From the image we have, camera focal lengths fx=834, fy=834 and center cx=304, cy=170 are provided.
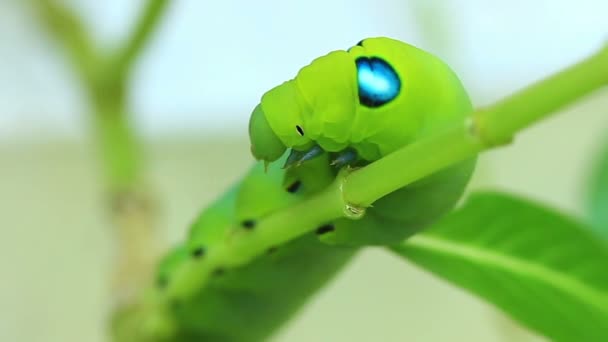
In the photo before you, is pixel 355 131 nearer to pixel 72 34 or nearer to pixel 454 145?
pixel 454 145

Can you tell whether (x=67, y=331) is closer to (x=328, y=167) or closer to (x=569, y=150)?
(x=569, y=150)

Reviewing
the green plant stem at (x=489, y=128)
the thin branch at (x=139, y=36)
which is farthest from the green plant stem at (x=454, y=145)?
the thin branch at (x=139, y=36)

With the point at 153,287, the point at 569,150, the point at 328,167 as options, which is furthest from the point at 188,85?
the point at 328,167

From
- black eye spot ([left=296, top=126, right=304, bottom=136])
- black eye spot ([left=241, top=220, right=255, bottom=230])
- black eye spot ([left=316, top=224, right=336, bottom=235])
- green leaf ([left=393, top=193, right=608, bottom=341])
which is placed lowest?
green leaf ([left=393, top=193, right=608, bottom=341])

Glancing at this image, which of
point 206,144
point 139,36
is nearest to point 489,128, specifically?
point 139,36

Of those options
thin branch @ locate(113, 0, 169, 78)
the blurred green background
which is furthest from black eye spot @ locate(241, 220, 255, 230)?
the blurred green background

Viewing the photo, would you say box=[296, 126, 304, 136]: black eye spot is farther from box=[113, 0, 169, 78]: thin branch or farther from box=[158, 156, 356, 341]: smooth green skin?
box=[113, 0, 169, 78]: thin branch

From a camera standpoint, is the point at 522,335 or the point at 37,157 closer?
the point at 522,335
